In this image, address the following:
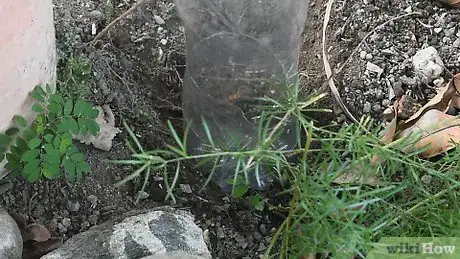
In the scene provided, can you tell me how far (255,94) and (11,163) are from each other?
523 millimetres

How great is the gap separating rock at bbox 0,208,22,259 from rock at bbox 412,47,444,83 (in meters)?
0.98

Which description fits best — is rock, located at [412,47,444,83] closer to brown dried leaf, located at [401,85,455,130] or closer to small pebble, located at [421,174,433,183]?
brown dried leaf, located at [401,85,455,130]

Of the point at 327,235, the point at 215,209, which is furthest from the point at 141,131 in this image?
the point at 327,235

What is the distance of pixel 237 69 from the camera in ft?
5.80

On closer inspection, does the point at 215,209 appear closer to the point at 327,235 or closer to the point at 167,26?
the point at 327,235

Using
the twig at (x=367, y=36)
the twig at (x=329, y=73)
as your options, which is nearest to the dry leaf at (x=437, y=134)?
the twig at (x=329, y=73)

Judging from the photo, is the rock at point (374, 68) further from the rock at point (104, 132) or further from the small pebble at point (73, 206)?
the small pebble at point (73, 206)

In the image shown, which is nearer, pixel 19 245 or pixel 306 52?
pixel 19 245

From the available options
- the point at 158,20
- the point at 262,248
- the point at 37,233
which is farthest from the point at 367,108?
the point at 37,233

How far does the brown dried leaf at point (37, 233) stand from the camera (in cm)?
164

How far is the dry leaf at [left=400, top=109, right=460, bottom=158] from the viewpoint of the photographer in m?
1.73

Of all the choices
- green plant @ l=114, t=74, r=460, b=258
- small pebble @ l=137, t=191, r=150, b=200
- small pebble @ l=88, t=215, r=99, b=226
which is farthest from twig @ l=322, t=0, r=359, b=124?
small pebble @ l=88, t=215, r=99, b=226

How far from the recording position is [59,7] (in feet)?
6.43

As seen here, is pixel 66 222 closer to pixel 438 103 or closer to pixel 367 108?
pixel 367 108
